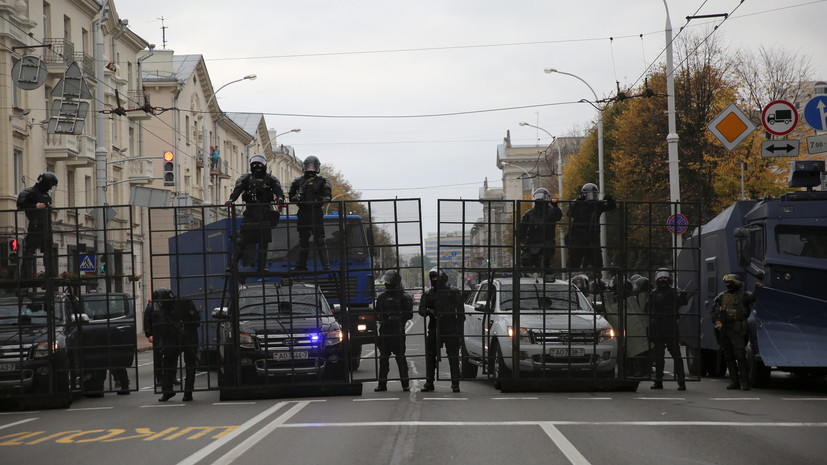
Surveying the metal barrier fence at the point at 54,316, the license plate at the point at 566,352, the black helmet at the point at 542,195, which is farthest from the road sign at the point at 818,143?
the metal barrier fence at the point at 54,316

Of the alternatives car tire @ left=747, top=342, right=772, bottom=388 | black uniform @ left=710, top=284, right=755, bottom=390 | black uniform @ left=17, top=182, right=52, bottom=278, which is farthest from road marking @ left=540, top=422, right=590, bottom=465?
black uniform @ left=17, top=182, right=52, bottom=278

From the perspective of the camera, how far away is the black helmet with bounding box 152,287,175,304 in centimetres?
1512

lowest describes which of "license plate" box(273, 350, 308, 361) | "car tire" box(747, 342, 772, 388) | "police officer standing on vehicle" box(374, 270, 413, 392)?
"car tire" box(747, 342, 772, 388)

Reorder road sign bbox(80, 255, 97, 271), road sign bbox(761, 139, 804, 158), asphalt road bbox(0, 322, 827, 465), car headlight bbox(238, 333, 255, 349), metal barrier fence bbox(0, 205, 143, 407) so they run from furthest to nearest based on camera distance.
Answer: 1. road sign bbox(761, 139, 804, 158)
2. road sign bbox(80, 255, 97, 271)
3. car headlight bbox(238, 333, 255, 349)
4. metal barrier fence bbox(0, 205, 143, 407)
5. asphalt road bbox(0, 322, 827, 465)

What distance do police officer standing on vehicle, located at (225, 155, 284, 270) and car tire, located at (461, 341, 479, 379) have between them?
11.1 ft

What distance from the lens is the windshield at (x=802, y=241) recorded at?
15.8 metres

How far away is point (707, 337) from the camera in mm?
19094

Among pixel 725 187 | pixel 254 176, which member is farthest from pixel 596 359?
pixel 725 187

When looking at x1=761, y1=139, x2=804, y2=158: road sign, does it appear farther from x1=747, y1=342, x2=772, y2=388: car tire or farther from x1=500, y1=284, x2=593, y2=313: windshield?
x1=500, y1=284, x2=593, y2=313: windshield

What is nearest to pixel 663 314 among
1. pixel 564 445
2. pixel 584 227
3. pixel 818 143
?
pixel 584 227

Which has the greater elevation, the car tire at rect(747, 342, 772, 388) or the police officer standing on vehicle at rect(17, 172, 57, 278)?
the police officer standing on vehicle at rect(17, 172, 57, 278)

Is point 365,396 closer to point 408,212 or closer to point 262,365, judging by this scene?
point 262,365

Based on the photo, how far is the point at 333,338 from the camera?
50.3 feet

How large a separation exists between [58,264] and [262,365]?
3.45 meters
